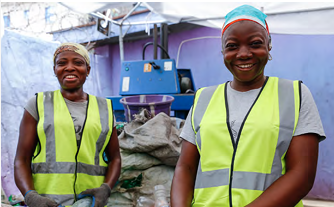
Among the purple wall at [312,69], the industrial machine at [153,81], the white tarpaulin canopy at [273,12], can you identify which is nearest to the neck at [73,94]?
the industrial machine at [153,81]

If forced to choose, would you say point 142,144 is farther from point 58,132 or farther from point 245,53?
point 245,53

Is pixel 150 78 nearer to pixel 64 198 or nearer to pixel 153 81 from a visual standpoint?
pixel 153 81

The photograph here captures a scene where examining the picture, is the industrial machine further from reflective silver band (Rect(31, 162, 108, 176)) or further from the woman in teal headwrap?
the woman in teal headwrap

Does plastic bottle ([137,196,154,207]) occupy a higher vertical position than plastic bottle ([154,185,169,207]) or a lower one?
lower

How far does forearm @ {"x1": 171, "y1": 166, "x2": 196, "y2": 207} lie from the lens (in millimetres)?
1161

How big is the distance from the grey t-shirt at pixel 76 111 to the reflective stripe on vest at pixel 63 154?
23 millimetres

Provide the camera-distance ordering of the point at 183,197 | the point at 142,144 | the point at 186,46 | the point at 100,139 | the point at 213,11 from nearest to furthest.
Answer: the point at 183,197 → the point at 100,139 → the point at 142,144 → the point at 213,11 → the point at 186,46

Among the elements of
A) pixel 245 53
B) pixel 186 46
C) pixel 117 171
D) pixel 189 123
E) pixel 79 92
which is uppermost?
pixel 186 46

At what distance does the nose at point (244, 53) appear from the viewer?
3.57 feet

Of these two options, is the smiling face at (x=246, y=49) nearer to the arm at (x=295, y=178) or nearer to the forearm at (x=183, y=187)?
the arm at (x=295, y=178)

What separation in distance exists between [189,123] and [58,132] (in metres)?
0.89

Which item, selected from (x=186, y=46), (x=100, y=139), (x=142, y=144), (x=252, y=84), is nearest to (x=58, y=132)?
(x=100, y=139)

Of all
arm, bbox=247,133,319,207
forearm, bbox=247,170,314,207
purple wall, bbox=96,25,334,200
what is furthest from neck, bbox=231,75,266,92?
purple wall, bbox=96,25,334,200

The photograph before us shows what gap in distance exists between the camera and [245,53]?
109cm
